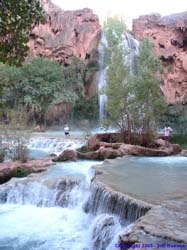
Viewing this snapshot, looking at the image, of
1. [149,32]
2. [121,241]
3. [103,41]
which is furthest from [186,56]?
[121,241]

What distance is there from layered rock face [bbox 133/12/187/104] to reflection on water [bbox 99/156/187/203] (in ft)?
51.4

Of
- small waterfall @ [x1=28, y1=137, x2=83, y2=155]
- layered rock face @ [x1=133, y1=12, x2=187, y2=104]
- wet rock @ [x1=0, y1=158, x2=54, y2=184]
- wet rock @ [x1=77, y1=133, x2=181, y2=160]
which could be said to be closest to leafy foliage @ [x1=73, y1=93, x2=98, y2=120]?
layered rock face @ [x1=133, y1=12, x2=187, y2=104]

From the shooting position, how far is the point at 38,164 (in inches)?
550

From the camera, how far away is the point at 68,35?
32094mm

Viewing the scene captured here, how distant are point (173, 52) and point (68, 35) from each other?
8.52m

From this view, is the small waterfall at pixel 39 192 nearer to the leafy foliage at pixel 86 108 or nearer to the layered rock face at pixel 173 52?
the leafy foliage at pixel 86 108

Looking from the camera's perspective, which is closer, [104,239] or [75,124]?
[104,239]

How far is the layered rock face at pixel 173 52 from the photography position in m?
30.1

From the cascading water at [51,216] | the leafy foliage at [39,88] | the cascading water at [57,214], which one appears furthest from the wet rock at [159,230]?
the leafy foliage at [39,88]

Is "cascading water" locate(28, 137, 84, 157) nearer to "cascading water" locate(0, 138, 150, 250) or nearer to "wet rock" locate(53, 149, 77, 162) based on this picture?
"wet rock" locate(53, 149, 77, 162)

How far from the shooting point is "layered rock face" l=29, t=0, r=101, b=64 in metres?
32.1

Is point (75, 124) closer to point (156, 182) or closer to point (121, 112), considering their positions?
point (121, 112)

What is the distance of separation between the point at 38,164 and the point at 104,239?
265 inches

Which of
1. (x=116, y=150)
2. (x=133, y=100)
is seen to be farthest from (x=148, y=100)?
(x=116, y=150)
